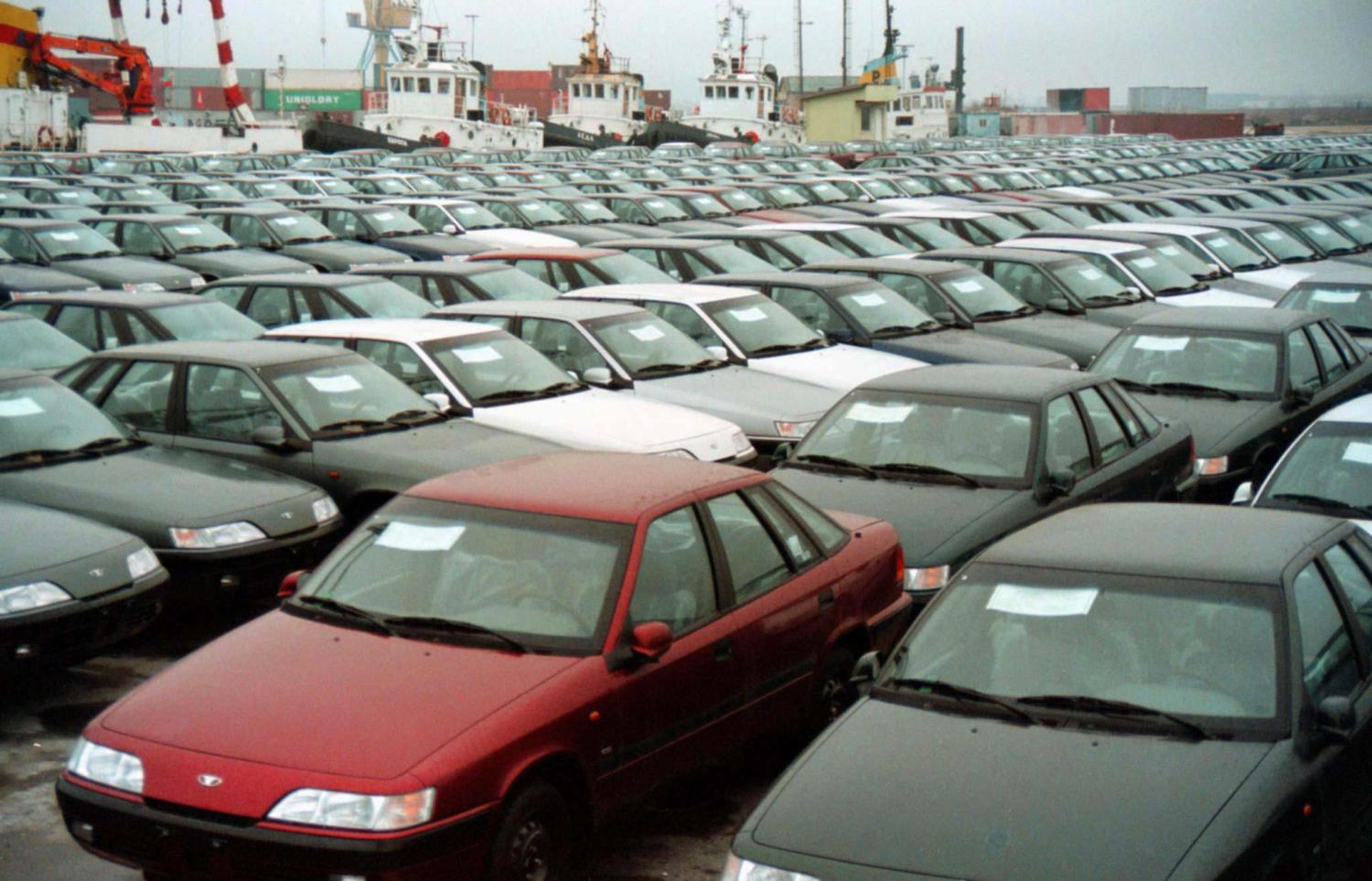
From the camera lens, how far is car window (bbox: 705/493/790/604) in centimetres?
574

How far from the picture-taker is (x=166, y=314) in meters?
12.2

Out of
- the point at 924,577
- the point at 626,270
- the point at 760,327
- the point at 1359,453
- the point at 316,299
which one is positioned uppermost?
the point at 626,270

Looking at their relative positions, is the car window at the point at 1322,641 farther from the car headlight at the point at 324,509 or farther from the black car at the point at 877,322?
the black car at the point at 877,322

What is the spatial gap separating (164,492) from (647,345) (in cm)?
467

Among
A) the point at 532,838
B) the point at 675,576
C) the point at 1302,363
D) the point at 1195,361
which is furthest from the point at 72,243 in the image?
the point at 532,838

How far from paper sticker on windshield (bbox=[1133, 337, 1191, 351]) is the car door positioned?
21.8 feet

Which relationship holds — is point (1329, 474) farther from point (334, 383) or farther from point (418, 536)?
point (334, 383)

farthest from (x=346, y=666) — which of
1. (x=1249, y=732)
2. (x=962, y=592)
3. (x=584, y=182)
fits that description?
(x=584, y=182)

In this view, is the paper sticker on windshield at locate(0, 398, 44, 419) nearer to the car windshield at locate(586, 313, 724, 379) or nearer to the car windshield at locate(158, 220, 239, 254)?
the car windshield at locate(586, 313, 724, 379)

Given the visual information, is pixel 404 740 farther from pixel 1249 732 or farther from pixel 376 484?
pixel 376 484

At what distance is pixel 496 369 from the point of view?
10.4 meters

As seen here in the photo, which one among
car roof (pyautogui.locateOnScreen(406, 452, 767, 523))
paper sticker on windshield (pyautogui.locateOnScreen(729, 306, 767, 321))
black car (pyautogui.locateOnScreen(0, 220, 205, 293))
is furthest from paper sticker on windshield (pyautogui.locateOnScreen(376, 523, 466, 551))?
black car (pyautogui.locateOnScreen(0, 220, 205, 293))

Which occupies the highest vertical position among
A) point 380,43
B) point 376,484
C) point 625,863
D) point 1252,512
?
point 380,43

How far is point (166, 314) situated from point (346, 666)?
8177 mm
